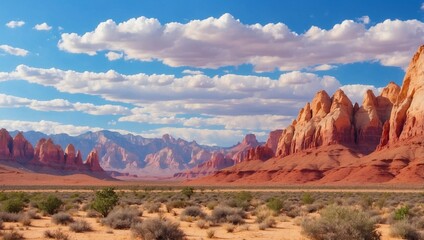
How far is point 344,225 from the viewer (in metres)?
16.0

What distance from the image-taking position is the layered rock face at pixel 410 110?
11919 centimetres

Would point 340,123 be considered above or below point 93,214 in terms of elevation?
above

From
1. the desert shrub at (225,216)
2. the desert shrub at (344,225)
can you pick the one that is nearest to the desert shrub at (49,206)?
the desert shrub at (225,216)

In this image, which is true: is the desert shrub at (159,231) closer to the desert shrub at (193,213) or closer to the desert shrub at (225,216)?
the desert shrub at (225,216)

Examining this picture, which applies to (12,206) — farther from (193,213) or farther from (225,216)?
(225,216)

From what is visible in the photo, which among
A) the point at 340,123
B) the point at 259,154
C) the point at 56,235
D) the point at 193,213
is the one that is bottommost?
the point at 193,213

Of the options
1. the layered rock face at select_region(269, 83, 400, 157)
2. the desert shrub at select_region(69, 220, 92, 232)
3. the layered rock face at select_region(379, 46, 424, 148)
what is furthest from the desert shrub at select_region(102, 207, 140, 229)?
the layered rock face at select_region(269, 83, 400, 157)

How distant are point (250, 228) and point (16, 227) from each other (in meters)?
11.5

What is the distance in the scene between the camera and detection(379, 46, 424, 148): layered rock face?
4692 inches

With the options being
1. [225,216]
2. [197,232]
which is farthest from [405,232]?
[225,216]

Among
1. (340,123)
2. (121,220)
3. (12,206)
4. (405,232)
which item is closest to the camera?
(405,232)

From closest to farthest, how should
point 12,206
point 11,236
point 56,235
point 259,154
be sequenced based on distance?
point 11,236, point 56,235, point 12,206, point 259,154

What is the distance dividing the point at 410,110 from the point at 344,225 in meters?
117

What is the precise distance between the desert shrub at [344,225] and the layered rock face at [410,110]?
109 m
